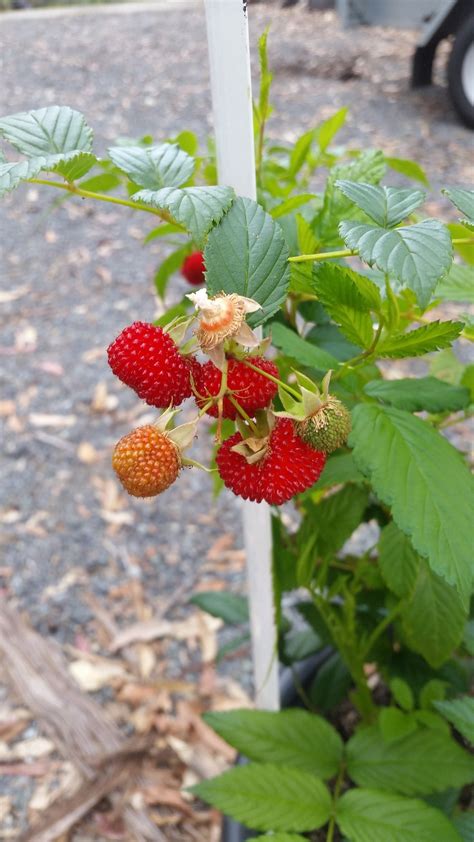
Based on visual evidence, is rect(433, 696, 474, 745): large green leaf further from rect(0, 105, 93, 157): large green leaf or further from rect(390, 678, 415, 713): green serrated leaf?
rect(0, 105, 93, 157): large green leaf

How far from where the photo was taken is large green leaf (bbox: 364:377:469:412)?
0.52m

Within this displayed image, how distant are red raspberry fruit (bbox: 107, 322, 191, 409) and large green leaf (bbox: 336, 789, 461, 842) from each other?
43cm

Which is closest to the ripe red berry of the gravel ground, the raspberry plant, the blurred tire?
the raspberry plant

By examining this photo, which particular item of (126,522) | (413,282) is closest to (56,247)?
(126,522)

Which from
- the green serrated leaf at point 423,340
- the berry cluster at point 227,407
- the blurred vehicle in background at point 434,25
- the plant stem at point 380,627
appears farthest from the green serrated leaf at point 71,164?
the blurred vehicle in background at point 434,25

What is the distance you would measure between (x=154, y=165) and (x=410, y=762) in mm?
560

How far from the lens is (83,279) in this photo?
86.5 inches

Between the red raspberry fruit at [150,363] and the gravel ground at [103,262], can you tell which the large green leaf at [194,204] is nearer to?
the red raspberry fruit at [150,363]

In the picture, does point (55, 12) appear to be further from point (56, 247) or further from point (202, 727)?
point (202, 727)

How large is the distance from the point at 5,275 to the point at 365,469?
1.99 m

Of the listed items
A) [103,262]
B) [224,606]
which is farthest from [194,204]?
[103,262]

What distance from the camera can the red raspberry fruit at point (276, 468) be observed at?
16.1 inches

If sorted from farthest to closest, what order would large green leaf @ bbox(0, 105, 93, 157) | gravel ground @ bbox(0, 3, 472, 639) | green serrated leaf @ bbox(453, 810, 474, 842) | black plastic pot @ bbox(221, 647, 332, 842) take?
gravel ground @ bbox(0, 3, 472, 639) → black plastic pot @ bbox(221, 647, 332, 842) → green serrated leaf @ bbox(453, 810, 474, 842) → large green leaf @ bbox(0, 105, 93, 157)

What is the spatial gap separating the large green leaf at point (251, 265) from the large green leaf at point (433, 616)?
0.32 m
